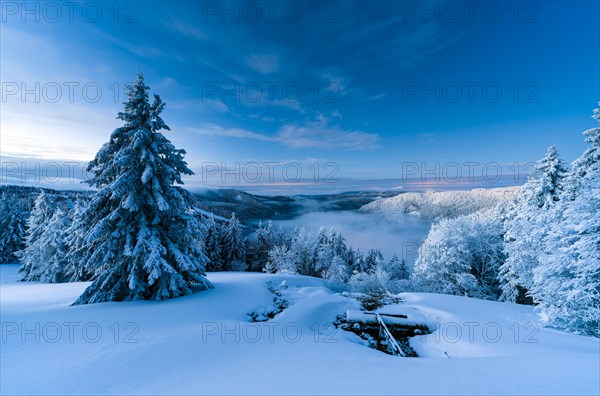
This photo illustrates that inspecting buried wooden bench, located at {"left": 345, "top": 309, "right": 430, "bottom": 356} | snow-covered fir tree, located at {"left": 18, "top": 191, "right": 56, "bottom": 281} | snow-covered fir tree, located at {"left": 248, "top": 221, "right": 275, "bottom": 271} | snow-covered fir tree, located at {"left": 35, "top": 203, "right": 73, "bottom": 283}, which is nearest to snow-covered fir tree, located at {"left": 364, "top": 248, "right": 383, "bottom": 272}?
snow-covered fir tree, located at {"left": 248, "top": 221, "right": 275, "bottom": 271}

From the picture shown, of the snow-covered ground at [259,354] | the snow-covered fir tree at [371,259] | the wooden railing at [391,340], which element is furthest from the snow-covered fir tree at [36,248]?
the snow-covered fir tree at [371,259]

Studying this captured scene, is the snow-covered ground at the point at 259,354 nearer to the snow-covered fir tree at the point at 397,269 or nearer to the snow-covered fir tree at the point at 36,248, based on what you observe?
the snow-covered fir tree at the point at 36,248

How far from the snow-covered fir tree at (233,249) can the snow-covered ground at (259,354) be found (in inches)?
1217

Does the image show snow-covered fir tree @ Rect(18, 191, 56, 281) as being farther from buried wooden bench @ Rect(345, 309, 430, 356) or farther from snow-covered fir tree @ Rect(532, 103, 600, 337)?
snow-covered fir tree @ Rect(532, 103, 600, 337)

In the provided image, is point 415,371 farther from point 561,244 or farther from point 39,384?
point 561,244

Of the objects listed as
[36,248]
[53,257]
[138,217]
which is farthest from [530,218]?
[36,248]

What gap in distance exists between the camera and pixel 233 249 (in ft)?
134

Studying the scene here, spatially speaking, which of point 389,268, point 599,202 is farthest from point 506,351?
point 389,268

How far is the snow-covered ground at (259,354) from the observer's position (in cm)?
373

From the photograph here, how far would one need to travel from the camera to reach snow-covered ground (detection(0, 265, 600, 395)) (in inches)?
147

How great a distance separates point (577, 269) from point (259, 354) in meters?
12.8

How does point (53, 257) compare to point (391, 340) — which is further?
point (53, 257)

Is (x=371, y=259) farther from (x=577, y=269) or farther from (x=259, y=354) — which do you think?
(x=259, y=354)

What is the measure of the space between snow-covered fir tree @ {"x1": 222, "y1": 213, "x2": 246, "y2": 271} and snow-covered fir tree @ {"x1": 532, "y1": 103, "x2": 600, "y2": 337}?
3803cm
